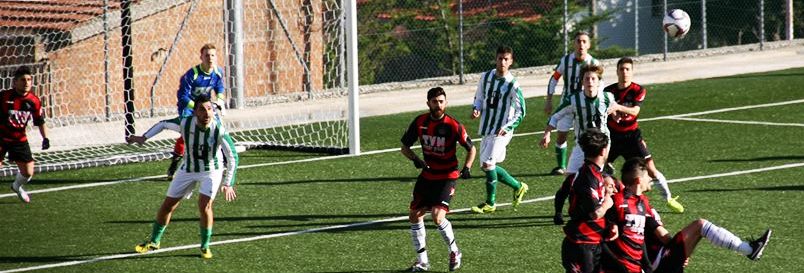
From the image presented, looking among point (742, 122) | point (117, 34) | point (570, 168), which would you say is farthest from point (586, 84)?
point (117, 34)

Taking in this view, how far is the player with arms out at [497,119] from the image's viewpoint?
627 inches

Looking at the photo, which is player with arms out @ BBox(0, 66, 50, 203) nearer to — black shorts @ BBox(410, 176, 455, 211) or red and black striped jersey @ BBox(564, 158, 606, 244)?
black shorts @ BBox(410, 176, 455, 211)

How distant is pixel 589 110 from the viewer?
1502cm

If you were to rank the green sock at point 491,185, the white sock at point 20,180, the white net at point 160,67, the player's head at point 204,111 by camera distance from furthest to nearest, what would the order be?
the white net at point 160,67 → the white sock at point 20,180 → the green sock at point 491,185 → the player's head at point 204,111

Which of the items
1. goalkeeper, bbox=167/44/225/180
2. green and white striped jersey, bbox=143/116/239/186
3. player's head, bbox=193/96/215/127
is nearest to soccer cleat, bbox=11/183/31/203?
goalkeeper, bbox=167/44/225/180

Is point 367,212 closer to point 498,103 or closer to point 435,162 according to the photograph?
point 498,103

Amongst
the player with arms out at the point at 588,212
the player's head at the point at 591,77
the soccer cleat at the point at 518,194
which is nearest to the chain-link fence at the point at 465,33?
the soccer cleat at the point at 518,194

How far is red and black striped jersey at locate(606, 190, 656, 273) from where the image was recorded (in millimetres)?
10609

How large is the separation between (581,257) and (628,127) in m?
5.38

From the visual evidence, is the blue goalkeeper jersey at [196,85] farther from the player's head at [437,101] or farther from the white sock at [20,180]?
the player's head at [437,101]

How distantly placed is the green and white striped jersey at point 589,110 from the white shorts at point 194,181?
13.1 ft

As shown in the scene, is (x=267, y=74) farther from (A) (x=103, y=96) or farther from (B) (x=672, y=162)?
(B) (x=672, y=162)

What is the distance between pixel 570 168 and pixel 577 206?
4.24 metres

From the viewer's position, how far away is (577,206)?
1052 centimetres
